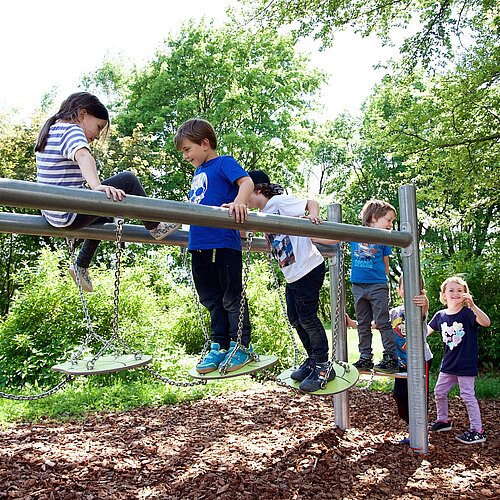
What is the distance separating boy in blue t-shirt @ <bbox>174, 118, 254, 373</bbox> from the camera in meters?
3.52

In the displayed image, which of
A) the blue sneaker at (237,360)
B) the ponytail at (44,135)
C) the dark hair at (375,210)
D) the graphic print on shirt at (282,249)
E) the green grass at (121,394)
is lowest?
the green grass at (121,394)

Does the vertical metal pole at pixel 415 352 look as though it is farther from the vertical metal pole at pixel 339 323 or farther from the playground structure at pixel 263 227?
the vertical metal pole at pixel 339 323

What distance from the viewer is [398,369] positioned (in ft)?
14.3

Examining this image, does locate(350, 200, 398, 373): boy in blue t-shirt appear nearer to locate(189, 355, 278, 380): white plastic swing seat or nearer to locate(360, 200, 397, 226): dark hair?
locate(360, 200, 397, 226): dark hair

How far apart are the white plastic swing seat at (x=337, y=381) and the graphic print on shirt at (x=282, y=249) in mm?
759

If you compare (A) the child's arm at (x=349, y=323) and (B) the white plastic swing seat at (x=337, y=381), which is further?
(A) the child's arm at (x=349, y=323)

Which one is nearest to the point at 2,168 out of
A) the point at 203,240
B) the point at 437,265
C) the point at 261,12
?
the point at 261,12

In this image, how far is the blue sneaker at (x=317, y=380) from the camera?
352 centimetres

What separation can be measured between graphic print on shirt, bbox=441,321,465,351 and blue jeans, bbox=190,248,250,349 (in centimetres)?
208

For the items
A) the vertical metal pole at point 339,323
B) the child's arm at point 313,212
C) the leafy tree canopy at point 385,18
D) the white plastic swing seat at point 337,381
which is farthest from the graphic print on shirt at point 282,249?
the leafy tree canopy at point 385,18

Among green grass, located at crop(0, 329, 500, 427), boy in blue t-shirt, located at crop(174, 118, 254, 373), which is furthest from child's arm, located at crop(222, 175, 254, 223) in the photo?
green grass, located at crop(0, 329, 500, 427)

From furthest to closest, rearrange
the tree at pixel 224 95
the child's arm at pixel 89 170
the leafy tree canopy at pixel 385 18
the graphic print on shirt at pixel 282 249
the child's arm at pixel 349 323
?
the tree at pixel 224 95
the leafy tree canopy at pixel 385 18
the child's arm at pixel 349 323
the graphic print on shirt at pixel 282 249
the child's arm at pixel 89 170

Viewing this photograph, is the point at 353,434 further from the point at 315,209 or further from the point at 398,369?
Result: the point at 315,209

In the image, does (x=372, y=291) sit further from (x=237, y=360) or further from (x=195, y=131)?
(x=195, y=131)
